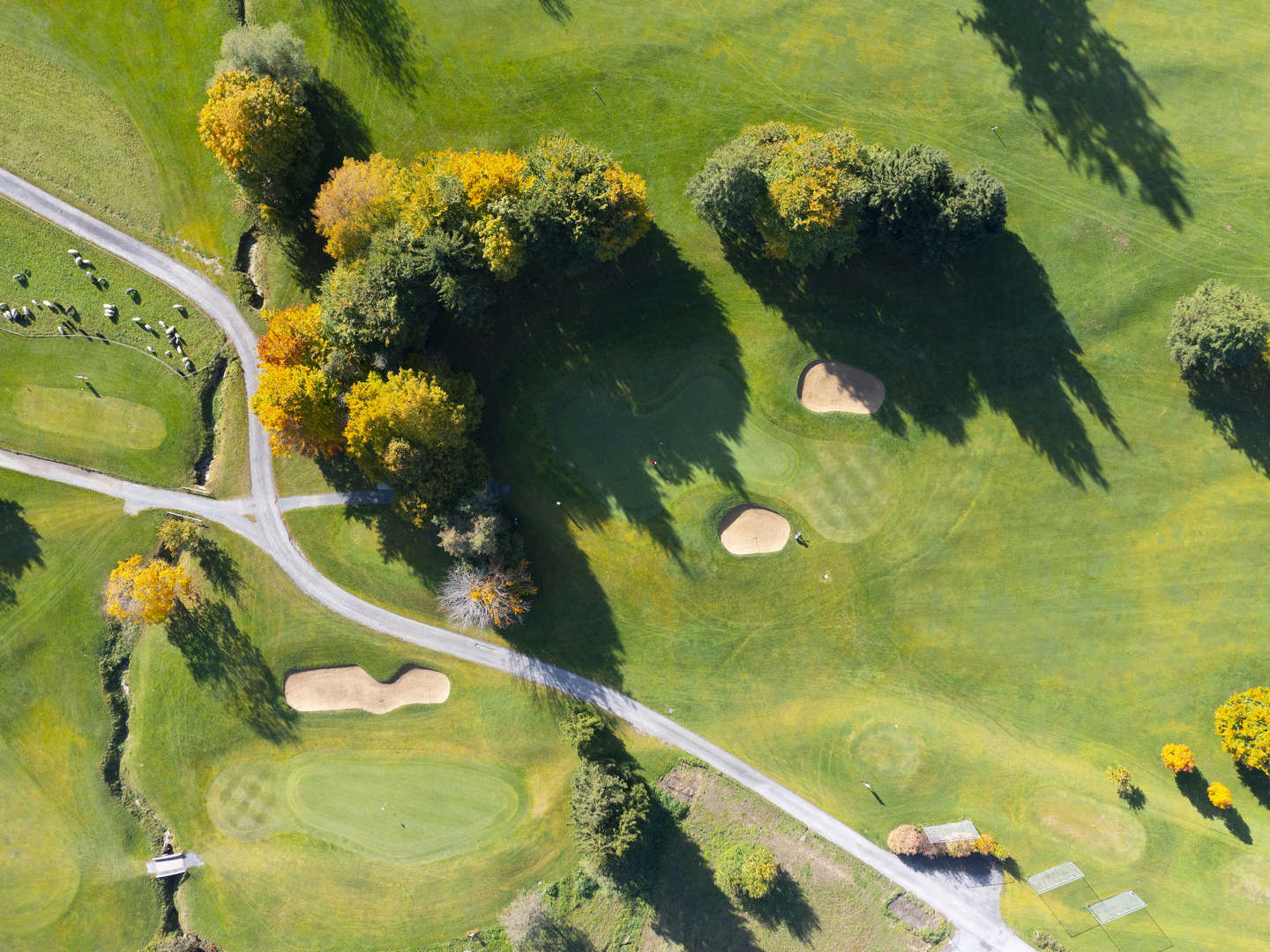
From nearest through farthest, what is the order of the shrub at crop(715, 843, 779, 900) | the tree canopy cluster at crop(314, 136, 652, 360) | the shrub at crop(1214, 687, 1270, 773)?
1. the tree canopy cluster at crop(314, 136, 652, 360)
2. the shrub at crop(1214, 687, 1270, 773)
3. the shrub at crop(715, 843, 779, 900)

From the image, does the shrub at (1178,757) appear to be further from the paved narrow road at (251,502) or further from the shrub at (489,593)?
the shrub at (489,593)

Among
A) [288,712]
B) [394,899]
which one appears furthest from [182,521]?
[394,899]

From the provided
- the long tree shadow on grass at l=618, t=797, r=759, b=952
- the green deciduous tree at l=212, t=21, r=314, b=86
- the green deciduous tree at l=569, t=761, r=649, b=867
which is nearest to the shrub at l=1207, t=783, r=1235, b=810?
the long tree shadow on grass at l=618, t=797, r=759, b=952

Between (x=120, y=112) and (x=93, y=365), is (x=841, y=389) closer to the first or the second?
(x=93, y=365)

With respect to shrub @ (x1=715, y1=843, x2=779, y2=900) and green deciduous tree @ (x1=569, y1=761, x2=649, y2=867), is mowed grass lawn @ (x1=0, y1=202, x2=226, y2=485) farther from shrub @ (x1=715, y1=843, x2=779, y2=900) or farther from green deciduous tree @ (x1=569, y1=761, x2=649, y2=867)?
shrub @ (x1=715, y1=843, x2=779, y2=900)

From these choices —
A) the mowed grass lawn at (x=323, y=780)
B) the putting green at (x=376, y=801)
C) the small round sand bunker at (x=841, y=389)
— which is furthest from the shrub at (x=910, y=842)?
the small round sand bunker at (x=841, y=389)
